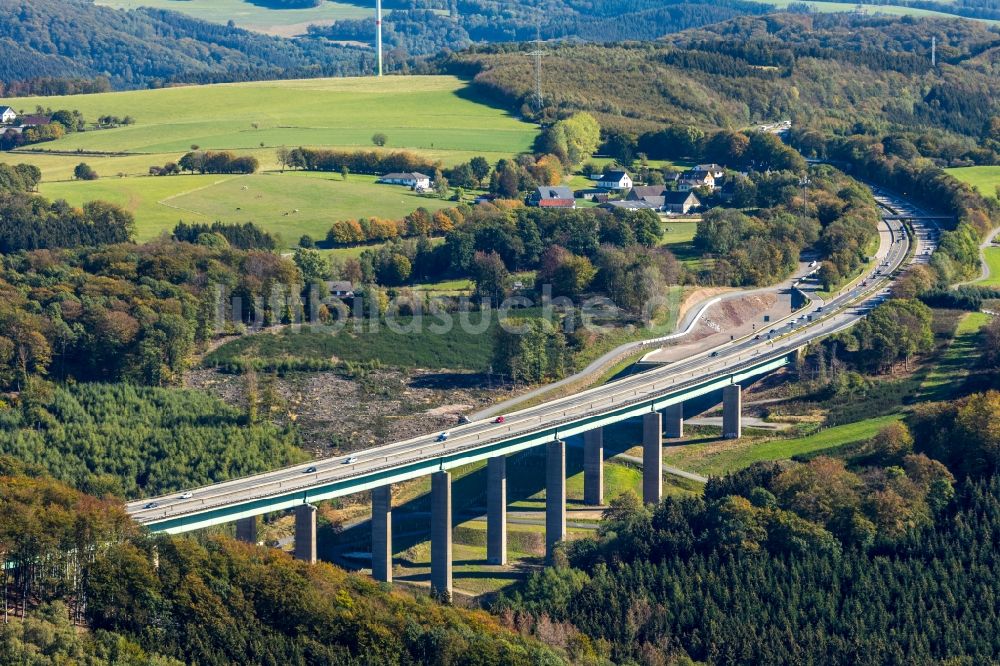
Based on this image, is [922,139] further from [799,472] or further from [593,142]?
[799,472]

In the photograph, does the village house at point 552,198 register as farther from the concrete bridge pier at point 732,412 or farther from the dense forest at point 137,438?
the dense forest at point 137,438

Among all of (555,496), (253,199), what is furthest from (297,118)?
(555,496)

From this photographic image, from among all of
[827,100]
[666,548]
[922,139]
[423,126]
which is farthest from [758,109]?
[666,548]

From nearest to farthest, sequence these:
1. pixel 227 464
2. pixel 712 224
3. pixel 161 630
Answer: pixel 161 630, pixel 227 464, pixel 712 224

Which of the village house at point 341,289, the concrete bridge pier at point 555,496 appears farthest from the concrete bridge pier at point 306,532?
the village house at point 341,289

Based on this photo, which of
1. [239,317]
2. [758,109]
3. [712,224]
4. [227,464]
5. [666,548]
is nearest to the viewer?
[666,548]

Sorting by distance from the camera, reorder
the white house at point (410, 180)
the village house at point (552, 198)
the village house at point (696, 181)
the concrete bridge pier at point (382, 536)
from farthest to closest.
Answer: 1. the village house at point (696, 181)
2. the white house at point (410, 180)
3. the village house at point (552, 198)
4. the concrete bridge pier at point (382, 536)
